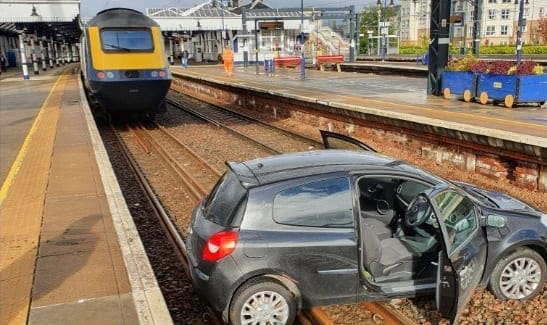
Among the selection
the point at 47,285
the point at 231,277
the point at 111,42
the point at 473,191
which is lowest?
the point at 47,285

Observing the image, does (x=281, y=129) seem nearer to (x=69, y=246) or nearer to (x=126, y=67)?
(x=126, y=67)

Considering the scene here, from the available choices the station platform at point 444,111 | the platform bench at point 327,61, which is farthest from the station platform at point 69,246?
the platform bench at point 327,61

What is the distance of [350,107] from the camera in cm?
1424

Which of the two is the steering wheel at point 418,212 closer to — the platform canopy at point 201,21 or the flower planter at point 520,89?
the flower planter at point 520,89

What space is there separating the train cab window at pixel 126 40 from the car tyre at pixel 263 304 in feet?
42.2

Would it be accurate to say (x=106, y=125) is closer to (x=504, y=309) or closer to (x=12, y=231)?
(x=12, y=231)

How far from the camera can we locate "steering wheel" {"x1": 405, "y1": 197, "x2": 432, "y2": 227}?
479 centimetres

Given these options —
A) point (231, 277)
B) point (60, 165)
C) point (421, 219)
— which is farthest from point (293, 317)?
point (60, 165)

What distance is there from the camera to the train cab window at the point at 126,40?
15.6m

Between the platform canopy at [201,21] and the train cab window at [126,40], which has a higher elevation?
the platform canopy at [201,21]

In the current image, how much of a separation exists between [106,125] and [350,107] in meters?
9.36

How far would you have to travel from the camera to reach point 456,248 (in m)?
4.25

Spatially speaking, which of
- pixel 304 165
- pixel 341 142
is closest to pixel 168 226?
pixel 341 142

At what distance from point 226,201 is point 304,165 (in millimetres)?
798
